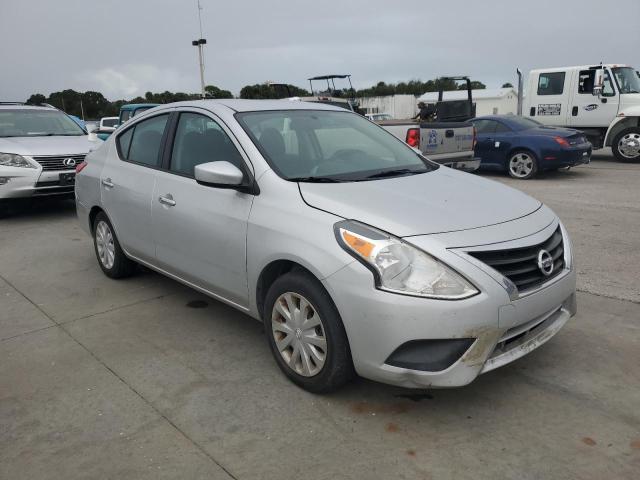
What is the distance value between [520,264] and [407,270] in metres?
0.62

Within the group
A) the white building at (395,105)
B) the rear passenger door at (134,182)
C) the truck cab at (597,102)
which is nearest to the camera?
the rear passenger door at (134,182)

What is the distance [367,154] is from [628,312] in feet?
7.51

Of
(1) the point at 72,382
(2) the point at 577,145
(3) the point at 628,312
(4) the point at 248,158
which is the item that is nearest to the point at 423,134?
(2) the point at 577,145

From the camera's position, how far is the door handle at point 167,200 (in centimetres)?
396

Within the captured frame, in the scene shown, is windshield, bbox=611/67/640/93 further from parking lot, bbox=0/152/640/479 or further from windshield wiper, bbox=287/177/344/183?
windshield wiper, bbox=287/177/344/183

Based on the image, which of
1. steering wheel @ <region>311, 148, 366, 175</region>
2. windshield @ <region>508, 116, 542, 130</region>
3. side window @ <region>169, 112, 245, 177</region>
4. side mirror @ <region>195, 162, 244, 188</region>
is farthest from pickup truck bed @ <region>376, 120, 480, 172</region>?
side mirror @ <region>195, 162, 244, 188</region>

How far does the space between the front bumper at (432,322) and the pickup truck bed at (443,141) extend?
672 cm

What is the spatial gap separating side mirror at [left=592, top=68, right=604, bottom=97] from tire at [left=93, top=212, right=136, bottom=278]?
12.2 m

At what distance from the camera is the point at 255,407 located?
3.02 meters

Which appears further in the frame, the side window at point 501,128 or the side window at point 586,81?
the side window at point 586,81

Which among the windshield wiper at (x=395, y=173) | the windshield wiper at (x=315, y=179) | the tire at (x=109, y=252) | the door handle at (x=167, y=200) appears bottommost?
the tire at (x=109, y=252)

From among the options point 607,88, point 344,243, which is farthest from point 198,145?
point 607,88

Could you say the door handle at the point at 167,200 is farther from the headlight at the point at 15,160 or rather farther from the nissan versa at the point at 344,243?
the headlight at the point at 15,160

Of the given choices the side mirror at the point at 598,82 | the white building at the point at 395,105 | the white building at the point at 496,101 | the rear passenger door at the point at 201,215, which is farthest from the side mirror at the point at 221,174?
A: the white building at the point at 395,105
